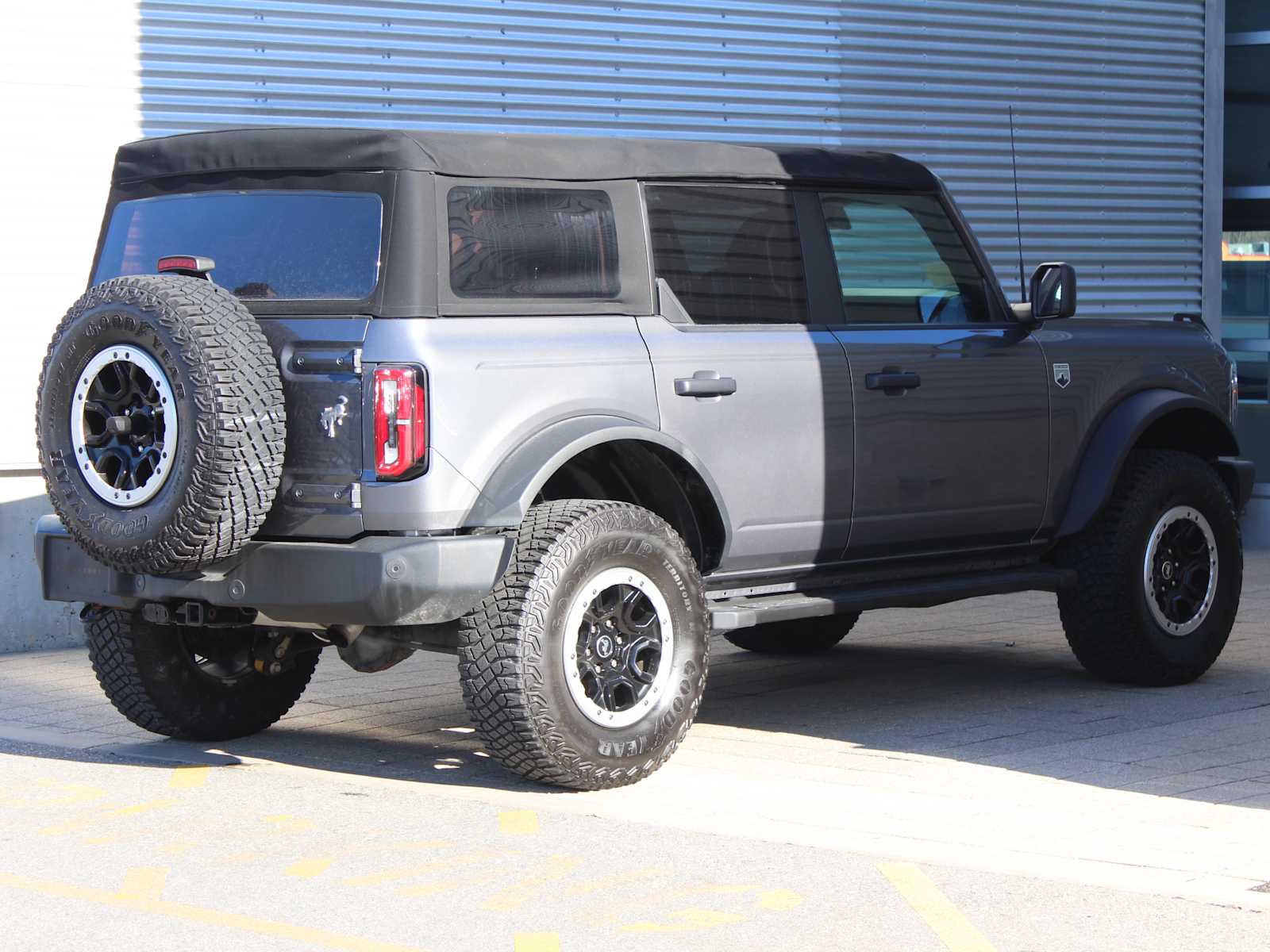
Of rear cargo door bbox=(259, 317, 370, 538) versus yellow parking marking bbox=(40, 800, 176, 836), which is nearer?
yellow parking marking bbox=(40, 800, 176, 836)

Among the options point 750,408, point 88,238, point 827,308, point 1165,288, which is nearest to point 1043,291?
point 827,308

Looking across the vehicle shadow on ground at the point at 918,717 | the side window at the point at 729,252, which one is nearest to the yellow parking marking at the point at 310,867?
the vehicle shadow on ground at the point at 918,717

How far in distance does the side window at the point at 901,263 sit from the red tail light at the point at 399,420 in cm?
199

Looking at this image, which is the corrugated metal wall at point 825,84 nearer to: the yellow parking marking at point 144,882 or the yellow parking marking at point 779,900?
the yellow parking marking at point 144,882

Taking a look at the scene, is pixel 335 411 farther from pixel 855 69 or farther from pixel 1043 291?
pixel 855 69

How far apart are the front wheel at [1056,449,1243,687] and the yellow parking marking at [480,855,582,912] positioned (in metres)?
3.37

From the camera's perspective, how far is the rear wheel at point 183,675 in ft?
23.6

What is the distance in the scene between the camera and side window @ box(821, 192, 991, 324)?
750 centimetres

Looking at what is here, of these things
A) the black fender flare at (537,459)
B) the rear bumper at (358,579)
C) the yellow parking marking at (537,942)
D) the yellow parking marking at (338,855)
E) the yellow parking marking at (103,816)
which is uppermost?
the black fender flare at (537,459)

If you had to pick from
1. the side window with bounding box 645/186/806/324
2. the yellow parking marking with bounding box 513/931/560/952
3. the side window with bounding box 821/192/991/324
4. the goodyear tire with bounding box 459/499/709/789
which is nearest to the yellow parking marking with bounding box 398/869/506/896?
the yellow parking marking with bounding box 513/931/560/952

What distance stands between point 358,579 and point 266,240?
1.27 meters

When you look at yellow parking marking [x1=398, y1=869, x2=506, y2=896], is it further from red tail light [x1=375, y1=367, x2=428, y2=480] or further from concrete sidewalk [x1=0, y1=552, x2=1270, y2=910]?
red tail light [x1=375, y1=367, x2=428, y2=480]

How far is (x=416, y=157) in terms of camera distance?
6.35 m

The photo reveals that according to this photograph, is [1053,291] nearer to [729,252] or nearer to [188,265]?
[729,252]
